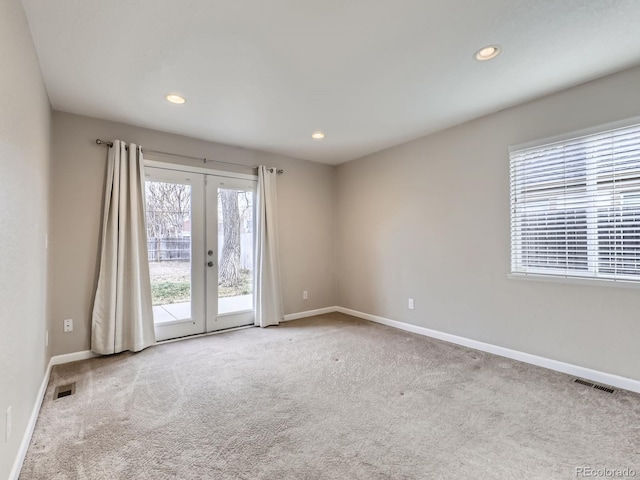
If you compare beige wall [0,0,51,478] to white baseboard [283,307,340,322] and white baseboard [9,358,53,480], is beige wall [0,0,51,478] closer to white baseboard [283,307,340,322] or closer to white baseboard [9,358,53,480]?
white baseboard [9,358,53,480]

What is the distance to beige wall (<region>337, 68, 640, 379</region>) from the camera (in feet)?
8.38

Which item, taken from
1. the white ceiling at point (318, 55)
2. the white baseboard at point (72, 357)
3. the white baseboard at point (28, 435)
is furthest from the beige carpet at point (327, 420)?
the white ceiling at point (318, 55)

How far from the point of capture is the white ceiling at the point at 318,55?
1812mm

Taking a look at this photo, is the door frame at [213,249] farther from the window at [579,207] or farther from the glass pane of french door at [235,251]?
the window at [579,207]

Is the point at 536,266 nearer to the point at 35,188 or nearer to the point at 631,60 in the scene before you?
the point at 631,60

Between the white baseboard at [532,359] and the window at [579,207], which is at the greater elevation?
the window at [579,207]

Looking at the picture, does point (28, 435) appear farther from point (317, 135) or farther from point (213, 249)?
point (317, 135)

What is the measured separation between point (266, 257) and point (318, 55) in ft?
9.00

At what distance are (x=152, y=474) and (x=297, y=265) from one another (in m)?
3.37

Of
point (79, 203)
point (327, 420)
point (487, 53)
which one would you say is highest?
point (487, 53)

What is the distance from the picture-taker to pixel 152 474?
1591 millimetres

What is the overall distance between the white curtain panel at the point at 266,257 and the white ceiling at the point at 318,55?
1155 mm

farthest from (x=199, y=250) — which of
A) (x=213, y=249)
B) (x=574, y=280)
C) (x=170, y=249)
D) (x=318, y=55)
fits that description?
(x=574, y=280)

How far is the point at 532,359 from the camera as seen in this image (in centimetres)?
296
